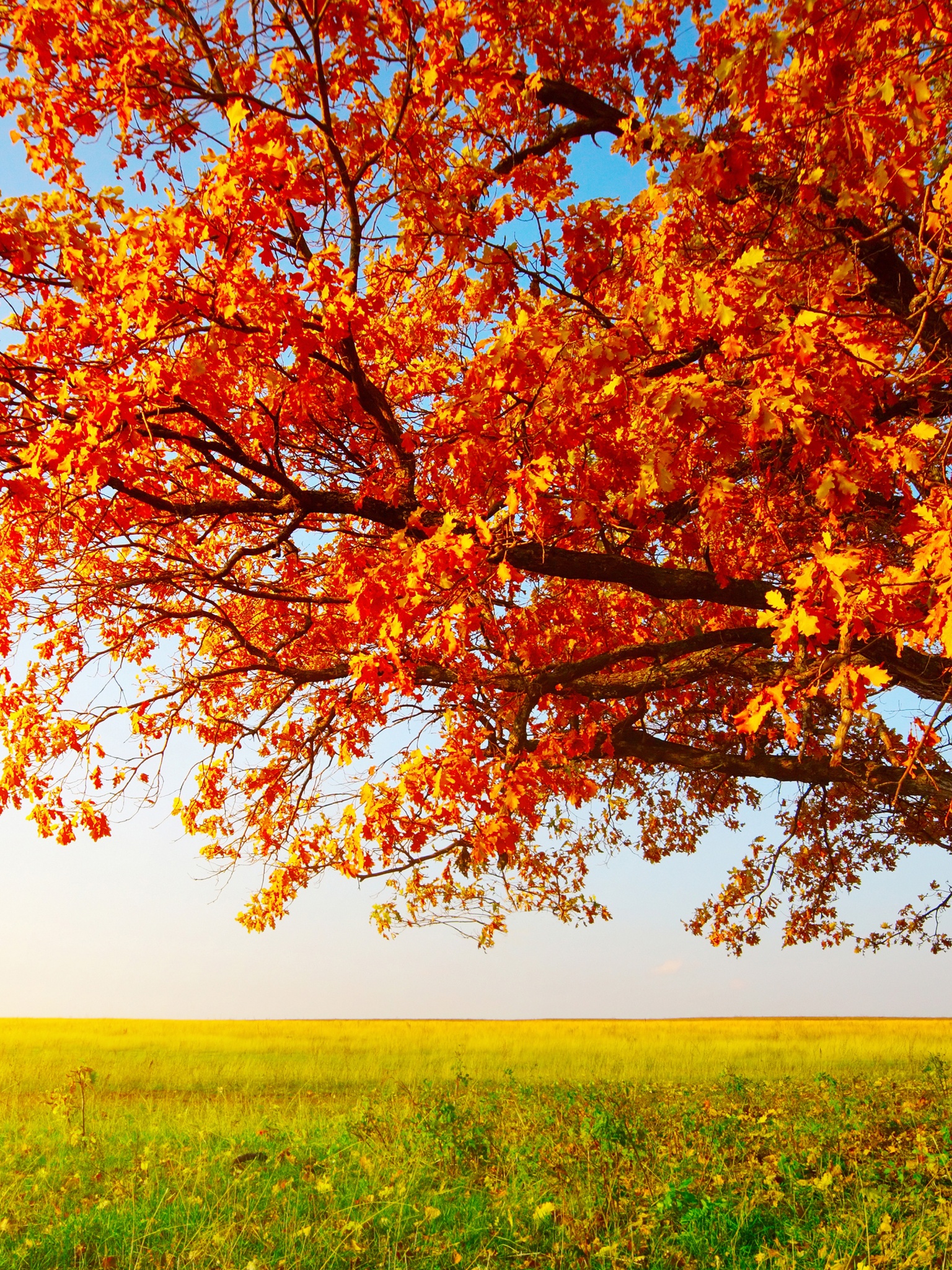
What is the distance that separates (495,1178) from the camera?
7.26 metres

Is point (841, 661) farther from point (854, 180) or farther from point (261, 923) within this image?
point (261, 923)

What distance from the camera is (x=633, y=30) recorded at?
938cm

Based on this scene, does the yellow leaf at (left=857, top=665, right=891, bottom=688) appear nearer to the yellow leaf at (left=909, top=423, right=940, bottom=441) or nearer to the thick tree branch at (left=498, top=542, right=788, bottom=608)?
the yellow leaf at (left=909, top=423, right=940, bottom=441)

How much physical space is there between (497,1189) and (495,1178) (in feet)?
1.05

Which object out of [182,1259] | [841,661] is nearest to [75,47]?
[841,661]

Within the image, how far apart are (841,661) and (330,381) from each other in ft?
17.1

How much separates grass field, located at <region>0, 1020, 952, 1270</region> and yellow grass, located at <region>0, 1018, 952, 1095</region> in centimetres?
255

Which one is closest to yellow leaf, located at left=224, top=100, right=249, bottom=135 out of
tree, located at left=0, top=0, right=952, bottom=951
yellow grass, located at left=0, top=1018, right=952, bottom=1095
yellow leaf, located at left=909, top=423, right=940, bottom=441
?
tree, located at left=0, top=0, right=952, bottom=951

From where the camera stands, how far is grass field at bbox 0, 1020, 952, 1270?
19.8 ft

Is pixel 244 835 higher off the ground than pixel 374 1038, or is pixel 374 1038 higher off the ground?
pixel 244 835

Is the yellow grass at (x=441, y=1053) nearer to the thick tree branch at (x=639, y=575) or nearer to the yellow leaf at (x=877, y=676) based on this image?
the thick tree branch at (x=639, y=575)

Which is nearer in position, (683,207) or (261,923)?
(683,207)

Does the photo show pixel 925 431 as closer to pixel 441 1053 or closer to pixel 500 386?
pixel 500 386

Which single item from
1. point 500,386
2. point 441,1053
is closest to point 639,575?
point 500,386
